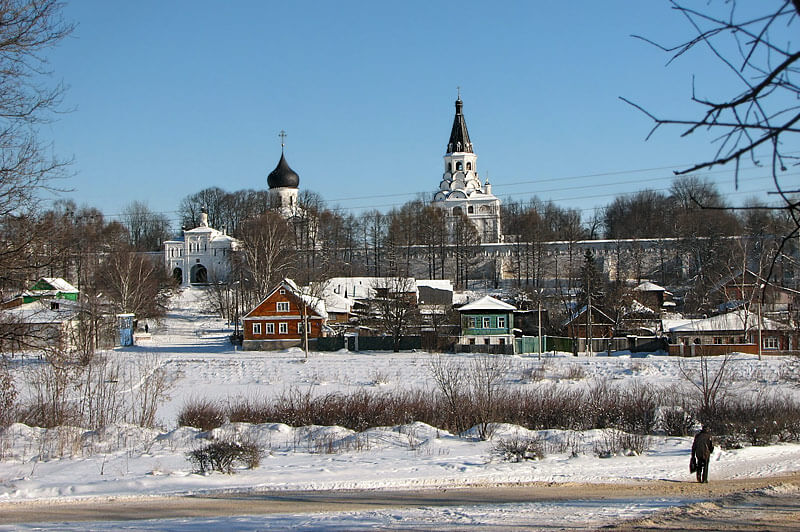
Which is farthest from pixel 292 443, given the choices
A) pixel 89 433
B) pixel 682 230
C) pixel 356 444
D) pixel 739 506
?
pixel 682 230

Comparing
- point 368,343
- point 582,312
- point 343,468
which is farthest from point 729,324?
point 343,468

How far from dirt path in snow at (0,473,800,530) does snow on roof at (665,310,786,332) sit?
2972 cm

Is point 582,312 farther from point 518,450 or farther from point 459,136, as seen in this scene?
point 459,136

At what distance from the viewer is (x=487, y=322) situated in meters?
43.7

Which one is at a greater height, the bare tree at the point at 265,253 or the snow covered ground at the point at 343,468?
the bare tree at the point at 265,253

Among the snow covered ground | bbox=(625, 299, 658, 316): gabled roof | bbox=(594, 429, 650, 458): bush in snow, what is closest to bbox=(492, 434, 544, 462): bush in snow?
the snow covered ground

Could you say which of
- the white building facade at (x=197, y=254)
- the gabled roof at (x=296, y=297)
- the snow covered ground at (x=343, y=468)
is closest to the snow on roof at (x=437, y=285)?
the gabled roof at (x=296, y=297)

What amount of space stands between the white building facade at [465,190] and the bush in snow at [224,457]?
78.0 meters

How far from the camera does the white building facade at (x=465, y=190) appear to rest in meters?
94.9

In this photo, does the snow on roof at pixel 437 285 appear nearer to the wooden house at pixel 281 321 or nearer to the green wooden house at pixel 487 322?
the green wooden house at pixel 487 322

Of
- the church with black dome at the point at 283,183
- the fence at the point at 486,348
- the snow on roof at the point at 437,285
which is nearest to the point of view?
the fence at the point at 486,348

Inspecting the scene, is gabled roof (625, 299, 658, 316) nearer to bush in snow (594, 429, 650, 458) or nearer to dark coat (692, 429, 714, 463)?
bush in snow (594, 429, 650, 458)

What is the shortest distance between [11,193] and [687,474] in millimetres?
10872

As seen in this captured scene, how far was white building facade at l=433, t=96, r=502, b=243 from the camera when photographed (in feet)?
311
